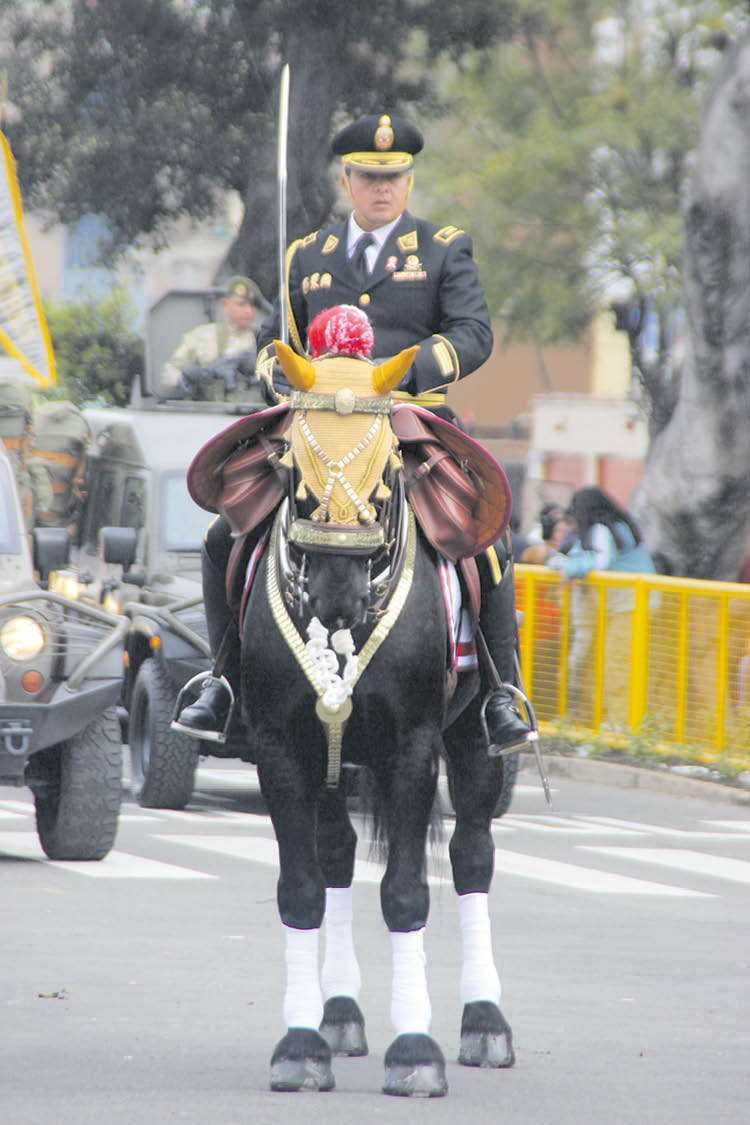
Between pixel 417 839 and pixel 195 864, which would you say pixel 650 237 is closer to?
pixel 195 864

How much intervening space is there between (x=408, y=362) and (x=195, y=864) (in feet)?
19.6

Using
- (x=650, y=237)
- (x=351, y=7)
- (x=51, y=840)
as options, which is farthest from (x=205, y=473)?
(x=650, y=237)

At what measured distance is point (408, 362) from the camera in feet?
20.7

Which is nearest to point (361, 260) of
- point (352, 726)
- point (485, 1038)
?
point (352, 726)

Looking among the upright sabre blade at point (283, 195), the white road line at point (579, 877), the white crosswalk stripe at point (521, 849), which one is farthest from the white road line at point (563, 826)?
the upright sabre blade at point (283, 195)

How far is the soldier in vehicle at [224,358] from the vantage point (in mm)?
17828

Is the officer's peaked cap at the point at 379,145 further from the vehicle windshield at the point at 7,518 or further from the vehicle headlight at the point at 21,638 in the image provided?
the vehicle windshield at the point at 7,518

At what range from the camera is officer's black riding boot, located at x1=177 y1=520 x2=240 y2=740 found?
7188 millimetres

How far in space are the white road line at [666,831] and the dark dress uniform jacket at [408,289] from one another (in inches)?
286

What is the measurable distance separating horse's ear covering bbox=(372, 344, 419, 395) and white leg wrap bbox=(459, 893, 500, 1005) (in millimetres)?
1606

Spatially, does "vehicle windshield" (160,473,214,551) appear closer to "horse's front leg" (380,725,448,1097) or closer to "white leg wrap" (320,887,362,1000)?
"white leg wrap" (320,887,362,1000)

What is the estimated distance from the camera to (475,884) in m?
7.09

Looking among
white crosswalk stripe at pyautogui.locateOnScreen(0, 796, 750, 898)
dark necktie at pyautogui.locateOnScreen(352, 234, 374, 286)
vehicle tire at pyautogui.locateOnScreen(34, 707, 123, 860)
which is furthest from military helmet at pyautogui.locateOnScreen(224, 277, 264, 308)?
dark necktie at pyautogui.locateOnScreen(352, 234, 374, 286)

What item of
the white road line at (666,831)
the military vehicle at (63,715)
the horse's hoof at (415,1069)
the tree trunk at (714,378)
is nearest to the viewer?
the horse's hoof at (415,1069)
